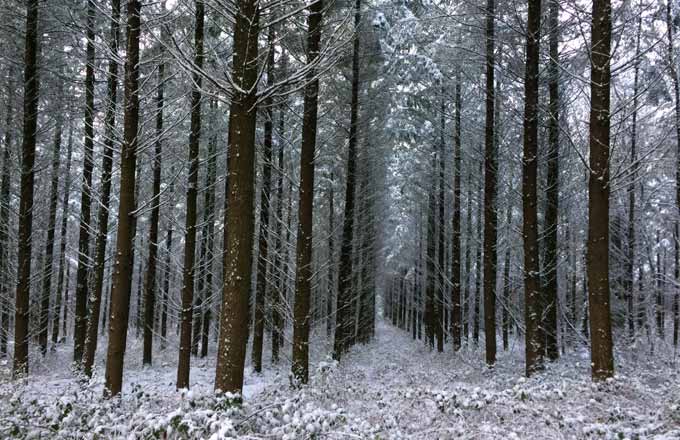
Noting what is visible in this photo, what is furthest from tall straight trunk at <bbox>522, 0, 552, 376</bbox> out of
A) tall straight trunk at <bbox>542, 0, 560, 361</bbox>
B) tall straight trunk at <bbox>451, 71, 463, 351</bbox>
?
tall straight trunk at <bbox>451, 71, 463, 351</bbox>

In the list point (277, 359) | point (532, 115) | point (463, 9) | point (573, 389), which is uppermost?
point (463, 9)

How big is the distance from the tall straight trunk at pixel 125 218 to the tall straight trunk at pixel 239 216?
2932mm

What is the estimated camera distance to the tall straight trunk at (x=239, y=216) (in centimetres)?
511

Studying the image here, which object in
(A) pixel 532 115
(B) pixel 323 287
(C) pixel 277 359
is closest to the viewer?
(A) pixel 532 115

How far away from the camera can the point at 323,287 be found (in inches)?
1065

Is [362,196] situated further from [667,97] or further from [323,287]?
[323,287]

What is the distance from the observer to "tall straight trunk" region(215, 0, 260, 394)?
5113 millimetres

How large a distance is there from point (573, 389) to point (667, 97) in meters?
10.7

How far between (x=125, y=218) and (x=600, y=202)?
7.79m

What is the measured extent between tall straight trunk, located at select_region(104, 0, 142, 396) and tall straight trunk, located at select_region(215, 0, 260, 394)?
2932mm

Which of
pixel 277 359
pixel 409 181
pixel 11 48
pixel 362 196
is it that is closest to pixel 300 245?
pixel 362 196

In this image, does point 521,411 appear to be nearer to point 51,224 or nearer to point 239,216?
point 239,216

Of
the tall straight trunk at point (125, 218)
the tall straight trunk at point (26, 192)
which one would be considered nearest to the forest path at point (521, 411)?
the tall straight trunk at point (125, 218)

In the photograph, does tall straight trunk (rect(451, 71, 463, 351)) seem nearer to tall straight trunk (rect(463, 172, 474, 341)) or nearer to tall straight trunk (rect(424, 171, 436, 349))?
tall straight trunk (rect(463, 172, 474, 341))
